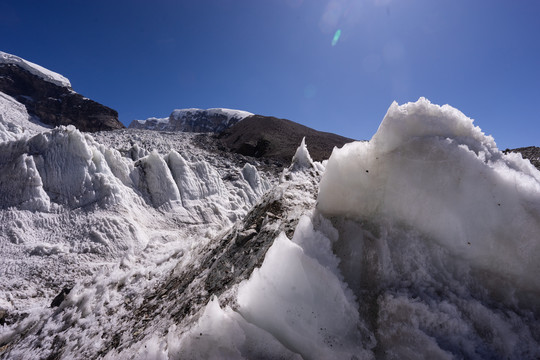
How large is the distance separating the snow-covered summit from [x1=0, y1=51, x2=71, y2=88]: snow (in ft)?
71.6

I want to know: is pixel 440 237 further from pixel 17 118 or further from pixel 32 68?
pixel 32 68

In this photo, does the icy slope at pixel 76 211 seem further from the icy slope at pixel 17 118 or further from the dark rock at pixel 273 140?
the dark rock at pixel 273 140

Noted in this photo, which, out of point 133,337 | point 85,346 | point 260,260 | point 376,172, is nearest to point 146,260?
point 85,346

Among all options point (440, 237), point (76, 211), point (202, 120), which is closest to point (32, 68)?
point (202, 120)

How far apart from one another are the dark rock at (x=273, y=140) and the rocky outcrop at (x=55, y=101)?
21.6 meters

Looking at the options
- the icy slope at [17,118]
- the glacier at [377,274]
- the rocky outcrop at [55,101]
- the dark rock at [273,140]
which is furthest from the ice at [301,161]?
the rocky outcrop at [55,101]

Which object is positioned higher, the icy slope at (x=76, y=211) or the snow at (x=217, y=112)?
the snow at (x=217, y=112)

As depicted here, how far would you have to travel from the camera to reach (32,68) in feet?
142

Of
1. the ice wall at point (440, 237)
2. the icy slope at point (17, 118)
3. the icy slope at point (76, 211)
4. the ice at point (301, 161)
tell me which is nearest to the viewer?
the ice wall at point (440, 237)

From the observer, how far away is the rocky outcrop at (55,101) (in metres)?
36.9

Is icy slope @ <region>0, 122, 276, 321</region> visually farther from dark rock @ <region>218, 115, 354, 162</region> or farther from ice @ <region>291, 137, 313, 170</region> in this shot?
dark rock @ <region>218, 115, 354, 162</region>

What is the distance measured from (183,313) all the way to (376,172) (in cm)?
227

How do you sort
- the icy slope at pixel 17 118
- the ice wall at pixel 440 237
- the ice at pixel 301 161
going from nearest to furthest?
the ice wall at pixel 440 237, the ice at pixel 301 161, the icy slope at pixel 17 118

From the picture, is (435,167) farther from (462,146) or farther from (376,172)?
(376,172)
